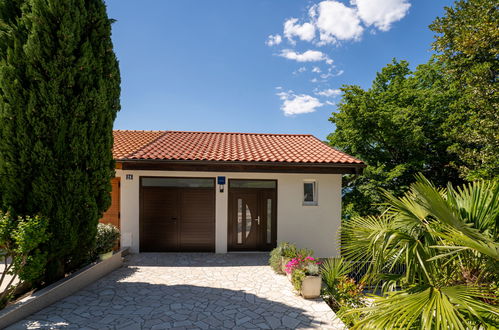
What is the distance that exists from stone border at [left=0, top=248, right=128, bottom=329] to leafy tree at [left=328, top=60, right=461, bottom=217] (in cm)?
1225

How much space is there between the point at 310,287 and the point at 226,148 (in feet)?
19.1

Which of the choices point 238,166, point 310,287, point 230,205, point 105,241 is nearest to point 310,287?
point 310,287

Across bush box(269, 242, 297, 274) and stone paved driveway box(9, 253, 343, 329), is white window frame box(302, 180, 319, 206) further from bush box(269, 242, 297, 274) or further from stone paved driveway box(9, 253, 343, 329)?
stone paved driveway box(9, 253, 343, 329)

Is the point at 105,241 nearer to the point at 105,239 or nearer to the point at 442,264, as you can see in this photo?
the point at 105,239

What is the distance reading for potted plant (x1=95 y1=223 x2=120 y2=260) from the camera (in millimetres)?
6365

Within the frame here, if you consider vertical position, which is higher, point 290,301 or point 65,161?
point 65,161

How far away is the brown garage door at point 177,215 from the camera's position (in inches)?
318

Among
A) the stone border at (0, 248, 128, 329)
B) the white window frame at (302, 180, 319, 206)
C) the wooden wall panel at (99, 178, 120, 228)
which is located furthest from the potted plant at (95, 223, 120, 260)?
the white window frame at (302, 180, 319, 206)

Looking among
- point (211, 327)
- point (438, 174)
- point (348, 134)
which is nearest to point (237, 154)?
point (211, 327)

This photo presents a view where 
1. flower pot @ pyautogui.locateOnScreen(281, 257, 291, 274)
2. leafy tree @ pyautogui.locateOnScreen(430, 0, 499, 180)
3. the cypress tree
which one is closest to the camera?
the cypress tree

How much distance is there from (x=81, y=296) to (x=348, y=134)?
15977 mm

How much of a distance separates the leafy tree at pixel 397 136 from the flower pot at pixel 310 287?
369 inches

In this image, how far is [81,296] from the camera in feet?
15.9

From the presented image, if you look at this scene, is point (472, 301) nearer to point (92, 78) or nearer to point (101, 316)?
point (101, 316)
